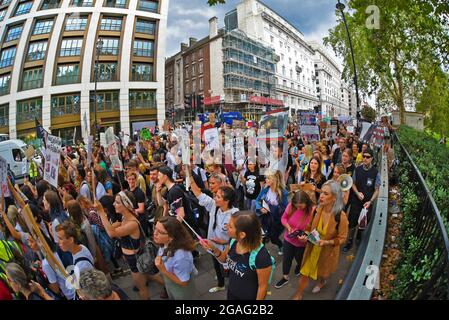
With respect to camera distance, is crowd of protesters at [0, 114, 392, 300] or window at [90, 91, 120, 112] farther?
window at [90, 91, 120, 112]

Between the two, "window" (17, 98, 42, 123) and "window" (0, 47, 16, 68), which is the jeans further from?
"window" (0, 47, 16, 68)

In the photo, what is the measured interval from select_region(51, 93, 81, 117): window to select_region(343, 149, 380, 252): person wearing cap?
269 inches

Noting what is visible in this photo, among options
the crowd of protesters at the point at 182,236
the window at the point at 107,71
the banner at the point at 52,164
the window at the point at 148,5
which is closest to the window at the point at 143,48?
the window at the point at 107,71

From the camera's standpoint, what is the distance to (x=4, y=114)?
19.7 ft

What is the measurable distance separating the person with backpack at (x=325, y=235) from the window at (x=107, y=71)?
21.0ft

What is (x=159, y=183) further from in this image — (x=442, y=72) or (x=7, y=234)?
(x=442, y=72)

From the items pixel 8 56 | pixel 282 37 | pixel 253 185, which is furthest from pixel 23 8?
pixel 253 185

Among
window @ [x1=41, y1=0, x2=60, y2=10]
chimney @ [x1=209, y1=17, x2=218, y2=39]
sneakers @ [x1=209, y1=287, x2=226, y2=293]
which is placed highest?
chimney @ [x1=209, y1=17, x2=218, y2=39]

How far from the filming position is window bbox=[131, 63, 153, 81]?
23.6 ft

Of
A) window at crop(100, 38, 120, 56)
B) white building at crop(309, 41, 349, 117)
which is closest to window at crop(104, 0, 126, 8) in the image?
window at crop(100, 38, 120, 56)

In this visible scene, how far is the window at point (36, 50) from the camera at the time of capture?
6.13 m

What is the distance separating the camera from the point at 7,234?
11.2ft

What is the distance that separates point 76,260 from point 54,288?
313 mm

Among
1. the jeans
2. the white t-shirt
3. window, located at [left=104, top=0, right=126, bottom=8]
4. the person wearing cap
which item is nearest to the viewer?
the white t-shirt
